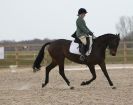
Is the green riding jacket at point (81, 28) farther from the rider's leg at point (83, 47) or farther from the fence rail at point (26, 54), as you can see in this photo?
the fence rail at point (26, 54)

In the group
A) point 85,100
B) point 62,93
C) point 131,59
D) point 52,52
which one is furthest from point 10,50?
point 85,100

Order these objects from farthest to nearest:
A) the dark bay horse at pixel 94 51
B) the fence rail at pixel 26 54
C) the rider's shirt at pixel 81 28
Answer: the fence rail at pixel 26 54 → the dark bay horse at pixel 94 51 → the rider's shirt at pixel 81 28

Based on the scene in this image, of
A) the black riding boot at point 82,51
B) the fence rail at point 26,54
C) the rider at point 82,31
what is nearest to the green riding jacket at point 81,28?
the rider at point 82,31

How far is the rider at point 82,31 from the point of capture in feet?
41.1

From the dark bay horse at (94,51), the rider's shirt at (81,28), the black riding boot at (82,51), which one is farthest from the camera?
the black riding boot at (82,51)

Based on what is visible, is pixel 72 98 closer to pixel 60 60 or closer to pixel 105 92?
pixel 105 92

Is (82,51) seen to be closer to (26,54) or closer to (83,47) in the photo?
(83,47)

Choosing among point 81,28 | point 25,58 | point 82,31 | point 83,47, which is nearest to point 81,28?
point 81,28

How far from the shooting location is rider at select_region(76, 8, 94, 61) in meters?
12.5

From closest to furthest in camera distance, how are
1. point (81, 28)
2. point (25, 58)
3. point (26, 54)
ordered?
point (81, 28) → point (26, 54) → point (25, 58)

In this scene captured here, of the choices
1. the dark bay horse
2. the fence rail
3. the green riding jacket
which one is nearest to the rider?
the green riding jacket

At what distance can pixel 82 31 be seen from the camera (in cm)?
1263

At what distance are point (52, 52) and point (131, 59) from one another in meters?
17.3

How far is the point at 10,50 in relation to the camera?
27.8 meters
